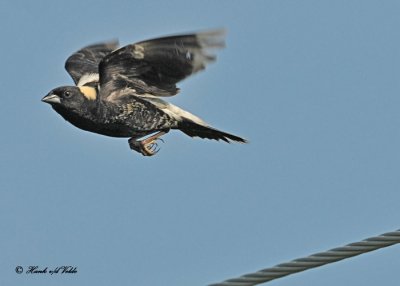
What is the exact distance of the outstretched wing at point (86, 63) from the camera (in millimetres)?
11500

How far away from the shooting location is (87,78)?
37.6 feet

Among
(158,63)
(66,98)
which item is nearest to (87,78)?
(66,98)

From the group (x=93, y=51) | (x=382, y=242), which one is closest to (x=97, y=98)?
(x=93, y=51)

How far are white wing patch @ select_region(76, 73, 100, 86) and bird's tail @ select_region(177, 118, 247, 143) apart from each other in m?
1.12

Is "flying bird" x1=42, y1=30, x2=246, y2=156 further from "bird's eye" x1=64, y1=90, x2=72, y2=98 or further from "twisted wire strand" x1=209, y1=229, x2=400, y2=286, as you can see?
"twisted wire strand" x1=209, y1=229, x2=400, y2=286

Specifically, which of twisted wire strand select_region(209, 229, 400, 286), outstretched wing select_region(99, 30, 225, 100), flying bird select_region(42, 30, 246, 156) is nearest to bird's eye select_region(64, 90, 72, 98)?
flying bird select_region(42, 30, 246, 156)

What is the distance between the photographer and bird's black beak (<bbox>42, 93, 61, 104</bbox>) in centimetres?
994

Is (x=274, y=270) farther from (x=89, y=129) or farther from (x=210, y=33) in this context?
(x=89, y=129)

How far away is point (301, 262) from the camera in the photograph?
5.24m

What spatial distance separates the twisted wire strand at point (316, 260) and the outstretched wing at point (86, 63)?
20.2ft

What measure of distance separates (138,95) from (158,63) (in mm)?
533

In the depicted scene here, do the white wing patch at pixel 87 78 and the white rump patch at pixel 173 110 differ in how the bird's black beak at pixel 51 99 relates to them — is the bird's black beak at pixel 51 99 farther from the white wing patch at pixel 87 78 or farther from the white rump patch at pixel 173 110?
the white wing patch at pixel 87 78

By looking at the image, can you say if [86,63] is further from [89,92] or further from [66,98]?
[66,98]

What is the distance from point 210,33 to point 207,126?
1559 millimetres
